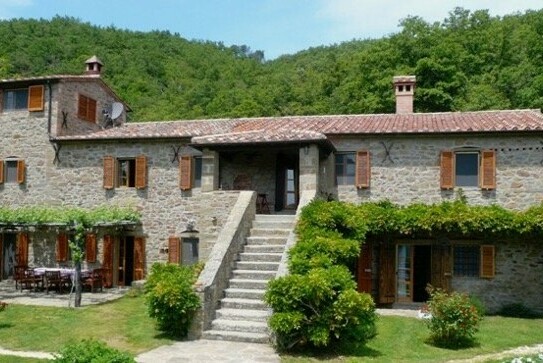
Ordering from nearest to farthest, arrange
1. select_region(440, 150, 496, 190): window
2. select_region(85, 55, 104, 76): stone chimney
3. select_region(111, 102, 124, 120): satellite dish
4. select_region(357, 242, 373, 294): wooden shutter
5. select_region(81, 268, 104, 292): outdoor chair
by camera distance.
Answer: select_region(357, 242, 373, 294): wooden shutter
select_region(440, 150, 496, 190): window
select_region(81, 268, 104, 292): outdoor chair
select_region(85, 55, 104, 76): stone chimney
select_region(111, 102, 124, 120): satellite dish

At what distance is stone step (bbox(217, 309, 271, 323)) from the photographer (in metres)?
10.8

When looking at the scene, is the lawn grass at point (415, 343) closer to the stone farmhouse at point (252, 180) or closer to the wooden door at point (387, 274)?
the stone farmhouse at point (252, 180)

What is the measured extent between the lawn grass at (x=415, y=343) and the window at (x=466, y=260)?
7.64 ft

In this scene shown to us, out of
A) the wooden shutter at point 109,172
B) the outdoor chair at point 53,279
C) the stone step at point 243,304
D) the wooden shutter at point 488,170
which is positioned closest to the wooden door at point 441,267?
the wooden shutter at point 488,170

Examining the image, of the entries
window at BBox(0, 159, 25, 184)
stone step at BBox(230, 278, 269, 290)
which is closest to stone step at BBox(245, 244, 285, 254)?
stone step at BBox(230, 278, 269, 290)

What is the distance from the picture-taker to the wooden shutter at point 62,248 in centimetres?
1961

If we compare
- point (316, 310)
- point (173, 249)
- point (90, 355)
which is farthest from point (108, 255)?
point (90, 355)

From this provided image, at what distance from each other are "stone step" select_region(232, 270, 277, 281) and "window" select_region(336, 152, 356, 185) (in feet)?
20.5

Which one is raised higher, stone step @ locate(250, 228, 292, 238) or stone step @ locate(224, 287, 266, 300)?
stone step @ locate(250, 228, 292, 238)

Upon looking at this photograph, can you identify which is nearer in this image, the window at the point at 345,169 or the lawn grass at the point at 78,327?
the lawn grass at the point at 78,327

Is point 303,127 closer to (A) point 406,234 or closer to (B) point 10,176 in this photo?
(A) point 406,234

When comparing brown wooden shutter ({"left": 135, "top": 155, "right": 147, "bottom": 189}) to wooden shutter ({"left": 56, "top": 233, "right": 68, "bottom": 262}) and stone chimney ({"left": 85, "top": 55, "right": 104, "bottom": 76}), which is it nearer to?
wooden shutter ({"left": 56, "top": 233, "right": 68, "bottom": 262})

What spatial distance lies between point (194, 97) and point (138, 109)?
5252mm

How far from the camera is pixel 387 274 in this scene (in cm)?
1617
